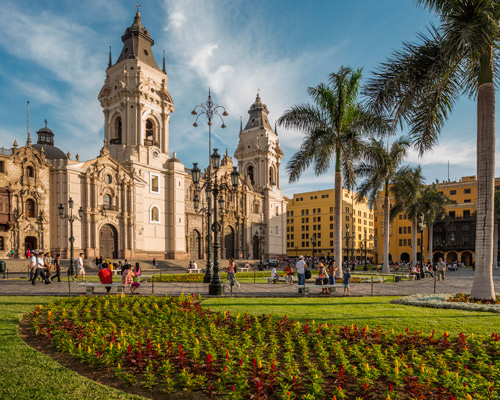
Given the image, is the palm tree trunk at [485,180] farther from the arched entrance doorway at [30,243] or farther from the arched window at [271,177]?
the arched window at [271,177]

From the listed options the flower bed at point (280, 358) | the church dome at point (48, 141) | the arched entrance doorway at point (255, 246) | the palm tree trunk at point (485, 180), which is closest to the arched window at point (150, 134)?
the church dome at point (48, 141)

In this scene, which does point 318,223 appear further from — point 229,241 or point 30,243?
point 30,243

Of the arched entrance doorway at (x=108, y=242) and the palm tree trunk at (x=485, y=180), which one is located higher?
Answer: the palm tree trunk at (x=485, y=180)

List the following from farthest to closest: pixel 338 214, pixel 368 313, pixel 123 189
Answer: pixel 123 189 → pixel 338 214 → pixel 368 313

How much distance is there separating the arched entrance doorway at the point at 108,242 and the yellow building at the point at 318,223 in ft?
156

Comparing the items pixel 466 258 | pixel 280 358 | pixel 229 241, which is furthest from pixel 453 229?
pixel 280 358

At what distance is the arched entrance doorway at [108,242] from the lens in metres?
39.9

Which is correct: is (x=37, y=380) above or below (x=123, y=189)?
below

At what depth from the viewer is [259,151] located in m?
63.4

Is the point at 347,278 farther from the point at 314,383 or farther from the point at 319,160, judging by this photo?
the point at 314,383

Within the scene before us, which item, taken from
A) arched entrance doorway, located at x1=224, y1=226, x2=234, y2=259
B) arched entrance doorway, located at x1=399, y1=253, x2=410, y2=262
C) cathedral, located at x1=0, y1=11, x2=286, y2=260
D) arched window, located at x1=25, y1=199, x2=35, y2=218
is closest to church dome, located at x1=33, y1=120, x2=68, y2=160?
cathedral, located at x1=0, y1=11, x2=286, y2=260

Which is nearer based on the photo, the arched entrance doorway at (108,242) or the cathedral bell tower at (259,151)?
the arched entrance doorway at (108,242)

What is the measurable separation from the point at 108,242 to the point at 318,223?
54697mm

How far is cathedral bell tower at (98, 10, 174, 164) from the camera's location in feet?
145
